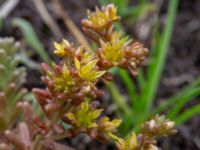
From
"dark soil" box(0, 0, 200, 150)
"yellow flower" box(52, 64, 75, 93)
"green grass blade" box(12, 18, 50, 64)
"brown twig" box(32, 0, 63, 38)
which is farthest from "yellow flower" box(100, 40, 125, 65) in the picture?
"brown twig" box(32, 0, 63, 38)

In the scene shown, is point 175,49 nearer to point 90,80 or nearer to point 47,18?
point 47,18

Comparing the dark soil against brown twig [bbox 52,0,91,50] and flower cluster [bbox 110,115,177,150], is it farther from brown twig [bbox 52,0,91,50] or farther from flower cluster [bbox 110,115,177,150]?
flower cluster [bbox 110,115,177,150]

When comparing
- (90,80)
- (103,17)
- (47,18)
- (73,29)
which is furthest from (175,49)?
(90,80)

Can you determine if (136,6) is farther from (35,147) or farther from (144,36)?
(35,147)

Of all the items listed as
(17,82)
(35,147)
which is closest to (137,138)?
(35,147)

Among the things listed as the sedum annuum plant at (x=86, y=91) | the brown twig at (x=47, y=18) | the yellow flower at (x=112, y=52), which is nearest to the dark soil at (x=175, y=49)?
the brown twig at (x=47, y=18)

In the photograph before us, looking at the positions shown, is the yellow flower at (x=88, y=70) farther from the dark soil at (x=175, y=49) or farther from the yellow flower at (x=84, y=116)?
the dark soil at (x=175, y=49)

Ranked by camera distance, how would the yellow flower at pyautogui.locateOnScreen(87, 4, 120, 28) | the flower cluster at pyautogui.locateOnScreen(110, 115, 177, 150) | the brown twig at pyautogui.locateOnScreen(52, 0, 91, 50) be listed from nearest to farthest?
the flower cluster at pyautogui.locateOnScreen(110, 115, 177, 150), the yellow flower at pyautogui.locateOnScreen(87, 4, 120, 28), the brown twig at pyautogui.locateOnScreen(52, 0, 91, 50)
